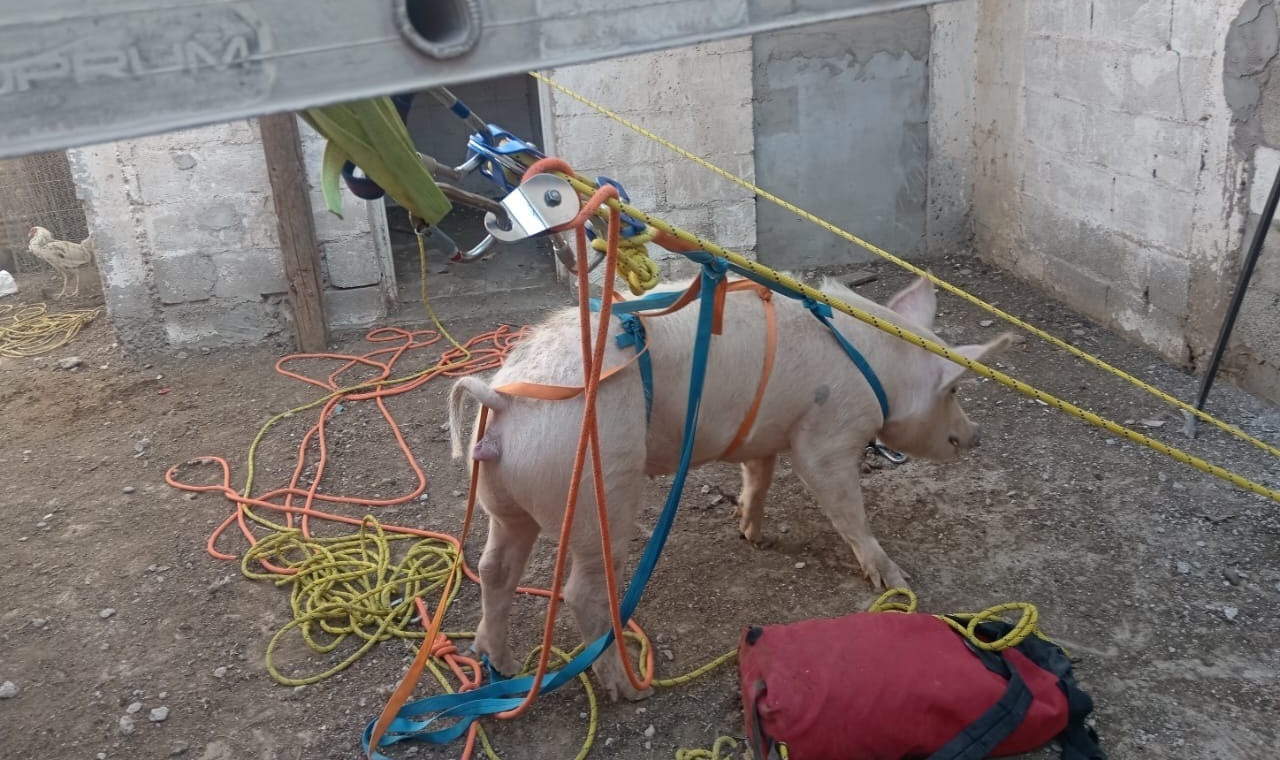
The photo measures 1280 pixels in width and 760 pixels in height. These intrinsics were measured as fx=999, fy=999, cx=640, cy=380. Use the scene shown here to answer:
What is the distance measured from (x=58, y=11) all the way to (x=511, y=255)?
22.8 ft

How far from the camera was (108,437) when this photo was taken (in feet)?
17.5

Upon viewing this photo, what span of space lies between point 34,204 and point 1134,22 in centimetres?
811

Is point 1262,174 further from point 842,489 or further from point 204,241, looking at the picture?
point 204,241

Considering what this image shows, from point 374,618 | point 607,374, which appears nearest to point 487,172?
point 607,374

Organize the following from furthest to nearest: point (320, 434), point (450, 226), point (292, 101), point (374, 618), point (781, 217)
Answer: point (450, 226), point (781, 217), point (320, 434), point (374, 618), point (292, 101)

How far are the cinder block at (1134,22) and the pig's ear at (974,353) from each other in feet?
9.03

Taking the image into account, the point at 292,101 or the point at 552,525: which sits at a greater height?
the point at 292,101

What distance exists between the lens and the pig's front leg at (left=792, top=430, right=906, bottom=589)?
3367 mm

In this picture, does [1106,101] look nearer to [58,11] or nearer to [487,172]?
[487,172]

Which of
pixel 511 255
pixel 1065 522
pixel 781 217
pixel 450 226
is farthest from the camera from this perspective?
pixel 450 226

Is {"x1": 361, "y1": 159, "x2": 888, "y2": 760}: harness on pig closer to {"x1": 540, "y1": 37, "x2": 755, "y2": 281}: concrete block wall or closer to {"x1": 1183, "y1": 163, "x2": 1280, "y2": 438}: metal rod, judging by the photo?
{"x1": 1183, "y1": 163, "x2": 1280, "y2": 438}: metal rod

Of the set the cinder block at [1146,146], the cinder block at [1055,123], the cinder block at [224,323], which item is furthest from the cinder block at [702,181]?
the cinder block at [224,323]

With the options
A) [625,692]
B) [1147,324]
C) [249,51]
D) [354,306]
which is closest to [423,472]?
[625,692]

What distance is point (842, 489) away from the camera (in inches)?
134
